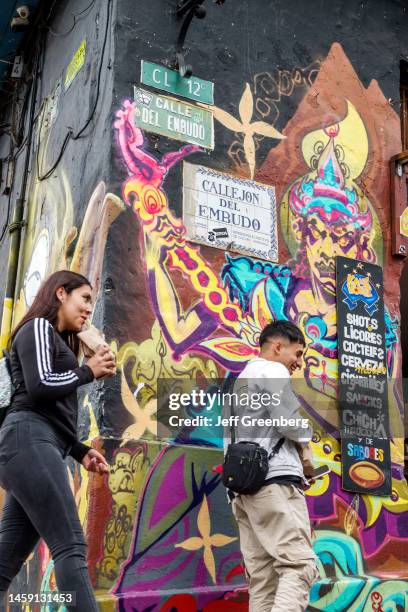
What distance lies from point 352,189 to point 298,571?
352 centimetres

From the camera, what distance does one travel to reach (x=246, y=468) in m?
4.54

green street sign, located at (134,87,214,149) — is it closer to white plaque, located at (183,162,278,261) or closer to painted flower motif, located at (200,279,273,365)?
white plaque, located at (183,162,278,261)

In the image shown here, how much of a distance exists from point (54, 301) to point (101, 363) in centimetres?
41

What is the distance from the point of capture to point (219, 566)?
5.56 metres

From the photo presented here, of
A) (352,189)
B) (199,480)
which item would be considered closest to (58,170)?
(352,189)

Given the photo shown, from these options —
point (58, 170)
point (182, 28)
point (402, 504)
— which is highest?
point (182, 28)

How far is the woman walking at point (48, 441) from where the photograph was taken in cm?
377

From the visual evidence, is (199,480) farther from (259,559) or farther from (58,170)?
(58,170)

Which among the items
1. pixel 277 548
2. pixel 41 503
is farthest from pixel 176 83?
pixel 41 503

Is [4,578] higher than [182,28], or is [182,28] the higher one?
[182,28]

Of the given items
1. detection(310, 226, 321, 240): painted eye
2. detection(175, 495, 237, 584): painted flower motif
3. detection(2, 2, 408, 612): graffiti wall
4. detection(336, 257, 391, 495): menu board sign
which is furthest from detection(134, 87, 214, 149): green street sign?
detection(175, 495, 237, 584): painted flower motif

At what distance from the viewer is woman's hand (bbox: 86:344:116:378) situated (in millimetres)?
4094

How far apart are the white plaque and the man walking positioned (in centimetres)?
156

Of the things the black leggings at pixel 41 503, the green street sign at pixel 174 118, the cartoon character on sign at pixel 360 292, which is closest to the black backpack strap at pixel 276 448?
the black leggings at pixel 41 503
